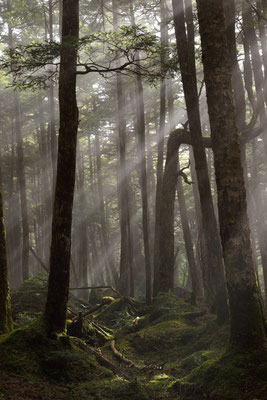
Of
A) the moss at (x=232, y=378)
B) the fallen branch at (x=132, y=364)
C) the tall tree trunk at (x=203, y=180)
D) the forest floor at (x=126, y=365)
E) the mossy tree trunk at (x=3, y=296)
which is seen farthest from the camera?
the tall tree trunk at (x=203, y=180)

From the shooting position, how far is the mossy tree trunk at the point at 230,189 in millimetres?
5809

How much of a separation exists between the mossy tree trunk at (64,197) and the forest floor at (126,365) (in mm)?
414

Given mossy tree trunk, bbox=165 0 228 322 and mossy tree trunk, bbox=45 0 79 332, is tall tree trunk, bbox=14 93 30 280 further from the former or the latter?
mossy tree trunk, bbox=45 0 79 332

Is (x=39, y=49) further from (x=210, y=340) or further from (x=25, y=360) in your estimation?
(x=210, y=340)

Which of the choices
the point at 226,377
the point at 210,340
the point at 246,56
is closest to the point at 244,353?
the point at 226,377

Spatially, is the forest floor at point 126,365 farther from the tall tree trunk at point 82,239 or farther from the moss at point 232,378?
the tall tree trunk at point 82,239

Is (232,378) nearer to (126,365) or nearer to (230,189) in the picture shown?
(230,189)

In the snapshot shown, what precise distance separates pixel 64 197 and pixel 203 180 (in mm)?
4758

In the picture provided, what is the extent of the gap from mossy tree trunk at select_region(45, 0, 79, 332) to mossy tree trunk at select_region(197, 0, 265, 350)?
8.79 feet

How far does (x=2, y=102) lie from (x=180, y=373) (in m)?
25.2

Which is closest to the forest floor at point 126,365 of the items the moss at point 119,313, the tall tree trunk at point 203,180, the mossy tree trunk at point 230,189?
the mossy tree trunk at point 230,189

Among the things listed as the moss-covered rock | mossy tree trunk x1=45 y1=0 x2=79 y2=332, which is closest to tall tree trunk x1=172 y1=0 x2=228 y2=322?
the moss-covered rock

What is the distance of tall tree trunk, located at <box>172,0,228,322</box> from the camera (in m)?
10.1

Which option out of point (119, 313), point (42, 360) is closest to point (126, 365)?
point (42, 360)
